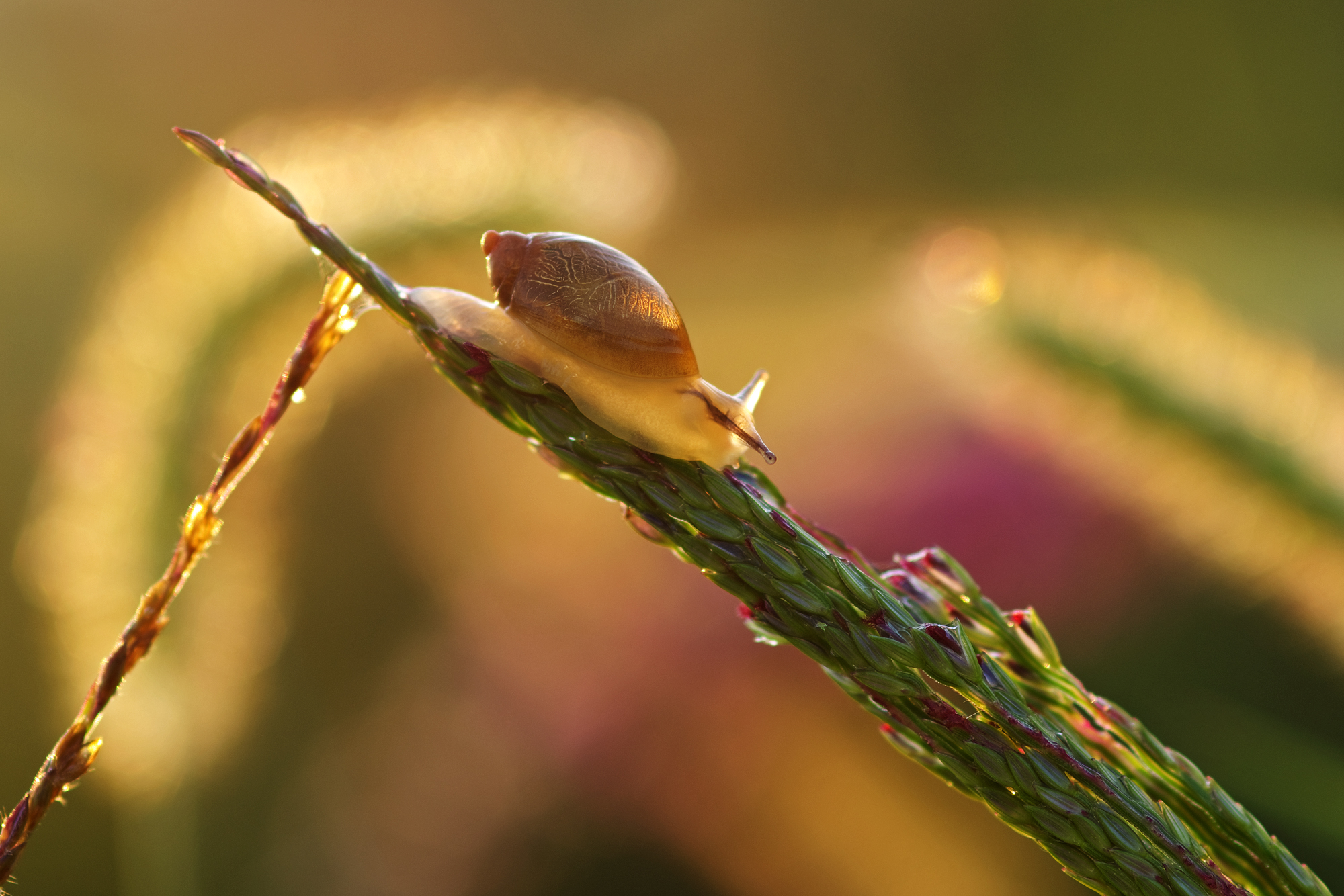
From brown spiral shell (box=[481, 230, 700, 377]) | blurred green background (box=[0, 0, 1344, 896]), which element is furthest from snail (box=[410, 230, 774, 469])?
blurred green background (box=[0, 0, 1344, 896])

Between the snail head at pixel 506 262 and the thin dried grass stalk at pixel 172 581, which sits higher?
the snail head at pixel 506 262

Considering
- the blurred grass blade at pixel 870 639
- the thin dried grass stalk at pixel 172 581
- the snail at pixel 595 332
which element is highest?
the snail at pixel 595 332

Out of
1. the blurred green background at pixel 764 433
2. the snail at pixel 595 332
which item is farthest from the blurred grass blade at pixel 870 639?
the blurred green background at pixel 764 433

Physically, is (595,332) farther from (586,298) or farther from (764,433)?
(764,433)

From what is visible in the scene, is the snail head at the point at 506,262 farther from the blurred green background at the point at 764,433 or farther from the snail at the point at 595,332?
the blurred green background at the point at 764,433

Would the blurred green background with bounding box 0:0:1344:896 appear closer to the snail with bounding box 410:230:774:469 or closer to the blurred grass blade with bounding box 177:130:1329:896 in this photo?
Answer: the blurred grass blade with bounding box 177:130:1329:896

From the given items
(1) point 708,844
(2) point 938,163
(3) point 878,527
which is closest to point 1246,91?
(2) point 938,163

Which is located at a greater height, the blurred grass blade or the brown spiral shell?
the brown spiral shell

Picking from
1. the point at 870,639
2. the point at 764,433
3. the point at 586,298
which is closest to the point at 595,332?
the point at 586,298
